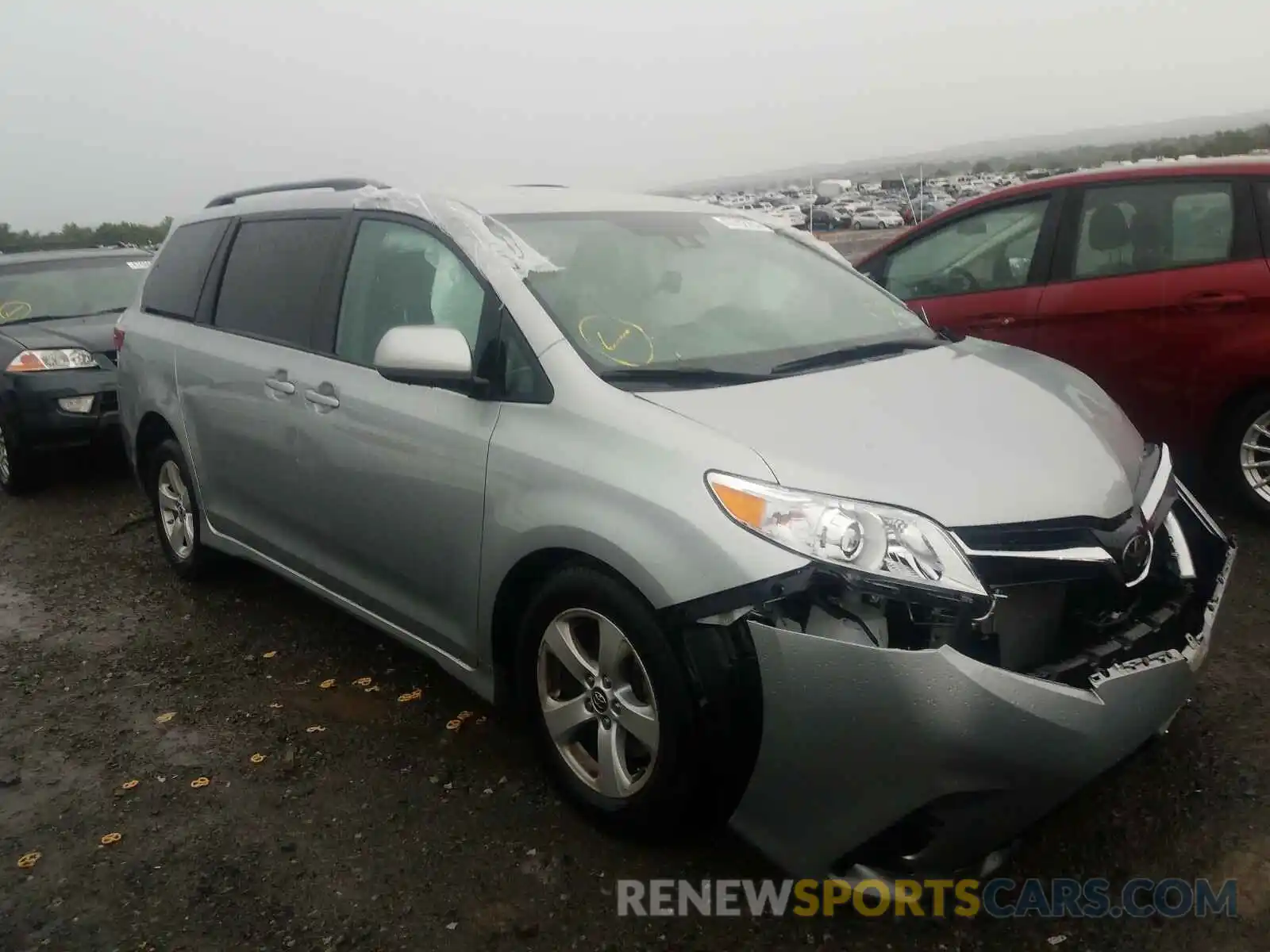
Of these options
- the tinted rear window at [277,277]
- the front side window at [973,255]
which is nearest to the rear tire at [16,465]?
the tinted rear window at [277,277]

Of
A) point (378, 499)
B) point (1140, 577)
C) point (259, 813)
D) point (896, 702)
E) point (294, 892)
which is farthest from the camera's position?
point (378, 499)

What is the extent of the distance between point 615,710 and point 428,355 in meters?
1.05

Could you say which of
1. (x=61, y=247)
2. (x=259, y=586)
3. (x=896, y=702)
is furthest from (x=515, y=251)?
(x=61, y=247)

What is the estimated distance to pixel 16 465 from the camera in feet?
22.0

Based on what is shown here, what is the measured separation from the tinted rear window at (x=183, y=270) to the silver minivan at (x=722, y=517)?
74 centimetres

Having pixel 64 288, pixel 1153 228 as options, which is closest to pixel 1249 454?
pixel 1153 228

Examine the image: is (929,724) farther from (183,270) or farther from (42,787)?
(183,270)

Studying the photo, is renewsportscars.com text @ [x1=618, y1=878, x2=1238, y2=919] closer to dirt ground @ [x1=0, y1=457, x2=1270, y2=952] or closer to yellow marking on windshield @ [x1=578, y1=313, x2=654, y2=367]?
dirt ground @ [x1=0, y1=457, x2=1270, y2=952]

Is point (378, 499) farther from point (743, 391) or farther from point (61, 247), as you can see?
point (61, 247)

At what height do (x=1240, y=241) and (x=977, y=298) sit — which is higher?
(x=1240, y=241)

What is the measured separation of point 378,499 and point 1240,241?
3.79 metres

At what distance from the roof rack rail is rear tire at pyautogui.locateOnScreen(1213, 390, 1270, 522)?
3704 millimetres

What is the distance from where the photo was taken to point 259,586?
4.81m

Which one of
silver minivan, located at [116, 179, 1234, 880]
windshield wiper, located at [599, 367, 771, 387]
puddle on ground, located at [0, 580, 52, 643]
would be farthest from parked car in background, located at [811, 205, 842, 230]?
puddle on ground, located at [0, 580, 52, 643]
